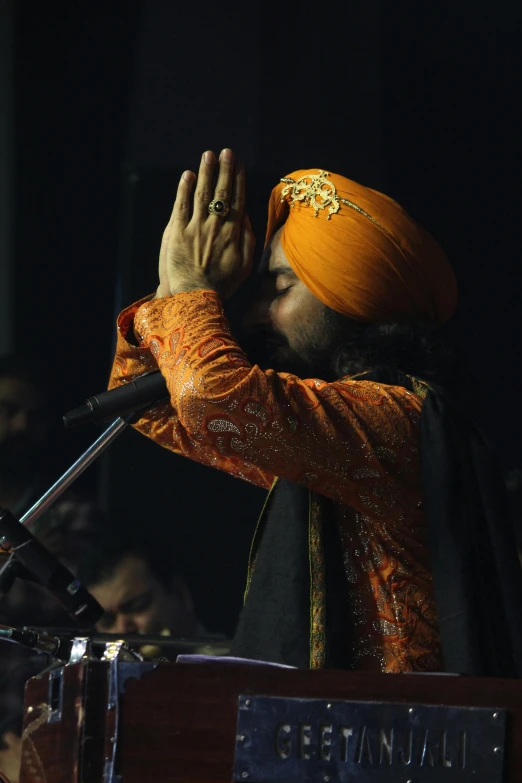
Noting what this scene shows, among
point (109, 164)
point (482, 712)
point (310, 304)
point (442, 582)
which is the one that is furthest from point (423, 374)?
point (109, 164)

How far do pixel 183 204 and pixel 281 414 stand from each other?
553 millimetres

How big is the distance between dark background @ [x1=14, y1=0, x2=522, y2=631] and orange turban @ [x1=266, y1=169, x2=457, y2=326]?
0.99 metres

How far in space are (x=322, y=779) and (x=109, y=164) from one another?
2.43m

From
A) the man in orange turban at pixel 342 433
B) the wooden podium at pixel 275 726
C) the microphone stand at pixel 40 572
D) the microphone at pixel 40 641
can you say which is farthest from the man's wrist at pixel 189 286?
the wooden podium at pixel 275 726

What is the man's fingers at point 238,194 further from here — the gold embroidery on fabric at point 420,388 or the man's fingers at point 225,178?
the gold embroidery on fabric at point 420,388

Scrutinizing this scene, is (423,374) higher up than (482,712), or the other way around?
(423,374)

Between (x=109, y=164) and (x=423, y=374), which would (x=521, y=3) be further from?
(x=423, y=374)

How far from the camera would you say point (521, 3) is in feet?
10.8

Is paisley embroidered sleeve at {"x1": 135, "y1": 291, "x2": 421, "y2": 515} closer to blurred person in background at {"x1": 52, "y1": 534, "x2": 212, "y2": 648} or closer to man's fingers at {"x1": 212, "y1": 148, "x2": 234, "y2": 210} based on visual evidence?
man's fingers at {"x1": 212, "y1": 148, "x2": 234, "y2": 210}

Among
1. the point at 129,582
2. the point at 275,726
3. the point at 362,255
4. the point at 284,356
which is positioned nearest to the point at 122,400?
the point at 284,356

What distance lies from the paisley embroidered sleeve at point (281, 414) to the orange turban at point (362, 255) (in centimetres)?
28

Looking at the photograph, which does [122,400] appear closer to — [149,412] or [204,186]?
[149,412]

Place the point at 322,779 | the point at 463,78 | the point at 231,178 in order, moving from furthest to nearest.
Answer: the point at 463,78
the point at 231,178
the point at 322,779

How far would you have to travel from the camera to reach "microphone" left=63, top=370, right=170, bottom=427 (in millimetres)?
1835
